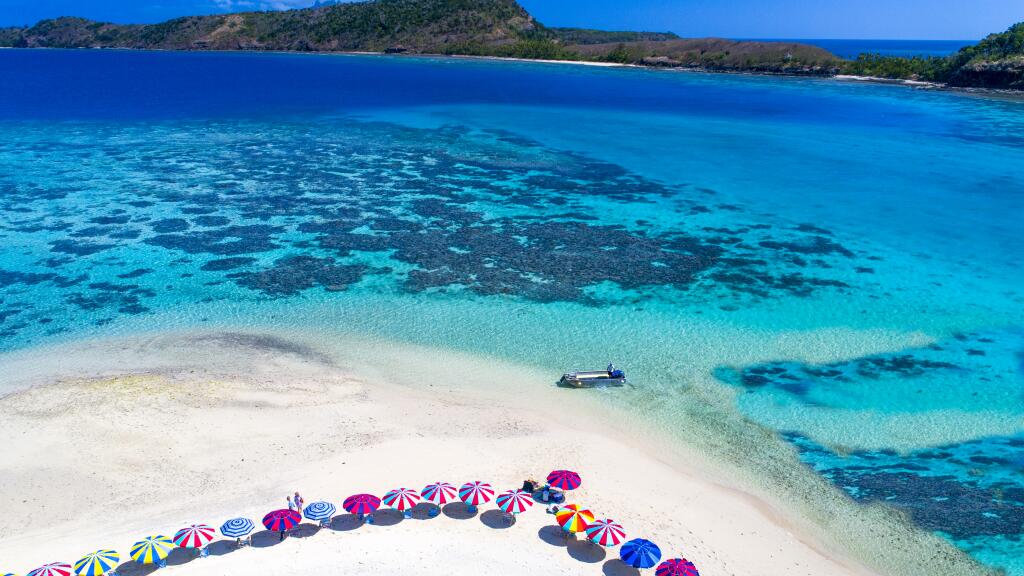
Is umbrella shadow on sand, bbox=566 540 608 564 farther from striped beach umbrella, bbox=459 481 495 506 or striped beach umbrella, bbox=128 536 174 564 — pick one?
striped beach umbrella, bbox=128 536 174 564

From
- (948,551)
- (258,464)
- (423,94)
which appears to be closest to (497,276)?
(258,464)

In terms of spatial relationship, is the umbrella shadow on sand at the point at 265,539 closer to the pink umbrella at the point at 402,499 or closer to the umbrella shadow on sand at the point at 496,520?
the pink umbrella at the point at 402,499

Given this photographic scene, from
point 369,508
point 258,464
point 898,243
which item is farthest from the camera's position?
point 898,243

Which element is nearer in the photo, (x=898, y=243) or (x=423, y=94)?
(x=898, y=243)

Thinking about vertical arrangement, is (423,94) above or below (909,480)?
above

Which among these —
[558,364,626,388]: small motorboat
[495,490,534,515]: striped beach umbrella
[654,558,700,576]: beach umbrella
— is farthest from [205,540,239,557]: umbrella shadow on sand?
[558,364,626,388]: small motorboat

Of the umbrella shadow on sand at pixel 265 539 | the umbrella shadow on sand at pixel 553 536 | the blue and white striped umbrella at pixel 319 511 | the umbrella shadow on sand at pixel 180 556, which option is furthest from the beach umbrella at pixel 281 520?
the umbrella shadow on sand at pixel 553 536

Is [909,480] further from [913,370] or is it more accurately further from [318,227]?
[318,227]
